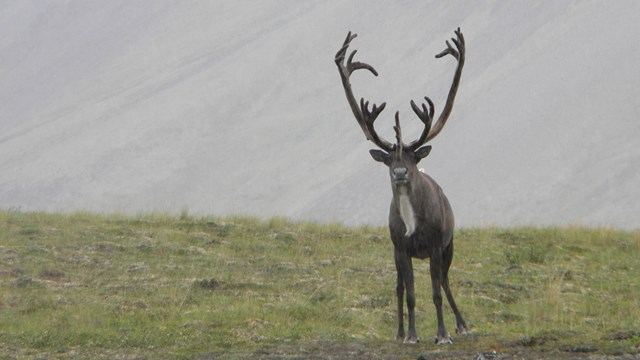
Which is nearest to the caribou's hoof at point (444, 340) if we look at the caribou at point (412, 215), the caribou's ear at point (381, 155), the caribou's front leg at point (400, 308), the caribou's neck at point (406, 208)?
the caribou at point (412, 215)

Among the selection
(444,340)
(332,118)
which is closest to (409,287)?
(444,340)

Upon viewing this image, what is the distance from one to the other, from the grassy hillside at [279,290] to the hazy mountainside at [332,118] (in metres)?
22.7

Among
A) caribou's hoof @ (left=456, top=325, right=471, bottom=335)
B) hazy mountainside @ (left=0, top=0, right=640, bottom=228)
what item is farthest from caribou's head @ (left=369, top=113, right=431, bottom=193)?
hazy mountainside @ (left=0, top=0, right=640, bottom=228)

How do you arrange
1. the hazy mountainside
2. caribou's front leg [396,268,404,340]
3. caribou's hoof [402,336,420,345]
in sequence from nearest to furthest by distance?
caribou's hoof [402,336,420,345]
caribou's front leg [396,268,404,340]
the hazy mountainside

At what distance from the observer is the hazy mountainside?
51.4 m

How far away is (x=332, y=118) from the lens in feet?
209

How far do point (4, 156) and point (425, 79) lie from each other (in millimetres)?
25951

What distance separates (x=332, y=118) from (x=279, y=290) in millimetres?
46368

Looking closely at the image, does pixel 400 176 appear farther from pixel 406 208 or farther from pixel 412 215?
pixel 412 215

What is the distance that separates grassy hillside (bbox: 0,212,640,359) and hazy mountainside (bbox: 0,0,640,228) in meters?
22.7

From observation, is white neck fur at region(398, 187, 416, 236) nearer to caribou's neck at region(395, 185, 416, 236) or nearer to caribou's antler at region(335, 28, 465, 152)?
caribou's neck at region(395, 185, 416, 236)

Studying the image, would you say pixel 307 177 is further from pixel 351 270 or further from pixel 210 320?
pixel 210 320

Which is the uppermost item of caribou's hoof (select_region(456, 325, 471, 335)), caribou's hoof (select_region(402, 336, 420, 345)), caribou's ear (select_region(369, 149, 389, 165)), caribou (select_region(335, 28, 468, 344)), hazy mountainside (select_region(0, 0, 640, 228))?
hazy mountainside (select_region(0, 0, 640, 228))

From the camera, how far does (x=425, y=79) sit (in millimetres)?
62562
